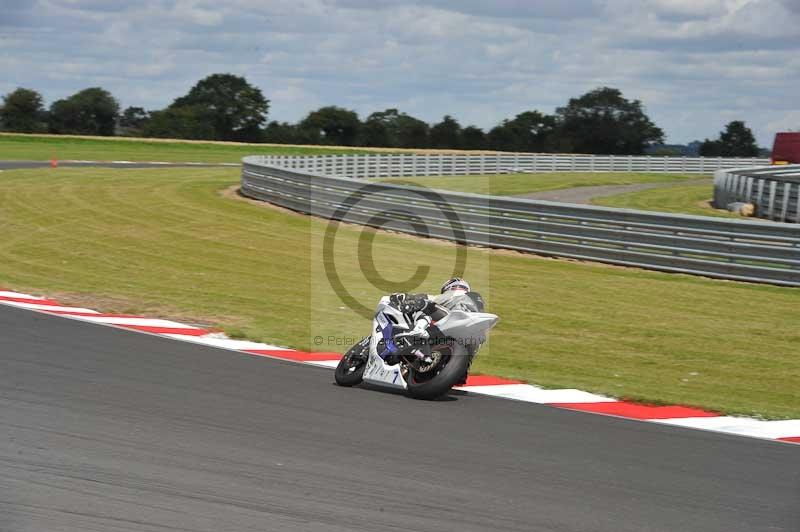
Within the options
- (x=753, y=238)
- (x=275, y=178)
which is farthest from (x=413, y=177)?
(x=753, y=238)

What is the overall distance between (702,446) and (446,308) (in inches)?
92.3

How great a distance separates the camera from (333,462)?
6.29m

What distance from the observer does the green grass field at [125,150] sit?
53.8 meters

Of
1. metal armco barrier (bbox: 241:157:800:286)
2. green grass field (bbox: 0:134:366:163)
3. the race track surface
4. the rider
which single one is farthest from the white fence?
the race track surface

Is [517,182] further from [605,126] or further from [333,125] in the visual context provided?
[333,125]

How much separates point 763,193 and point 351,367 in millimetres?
21821

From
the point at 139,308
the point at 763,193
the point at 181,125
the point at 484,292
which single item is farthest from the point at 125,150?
the point at 139,308

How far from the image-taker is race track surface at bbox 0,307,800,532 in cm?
537

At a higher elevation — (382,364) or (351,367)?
(382,364)

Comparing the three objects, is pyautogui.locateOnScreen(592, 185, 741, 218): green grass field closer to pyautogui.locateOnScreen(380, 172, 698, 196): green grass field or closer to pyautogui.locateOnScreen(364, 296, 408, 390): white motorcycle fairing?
pyautogui.locateOnScreen(380, 172, 698, 196): green grass field

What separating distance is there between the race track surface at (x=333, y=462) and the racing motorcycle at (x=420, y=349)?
6.6 inches

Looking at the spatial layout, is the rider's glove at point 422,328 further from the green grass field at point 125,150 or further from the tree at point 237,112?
the tree at point 237,112
